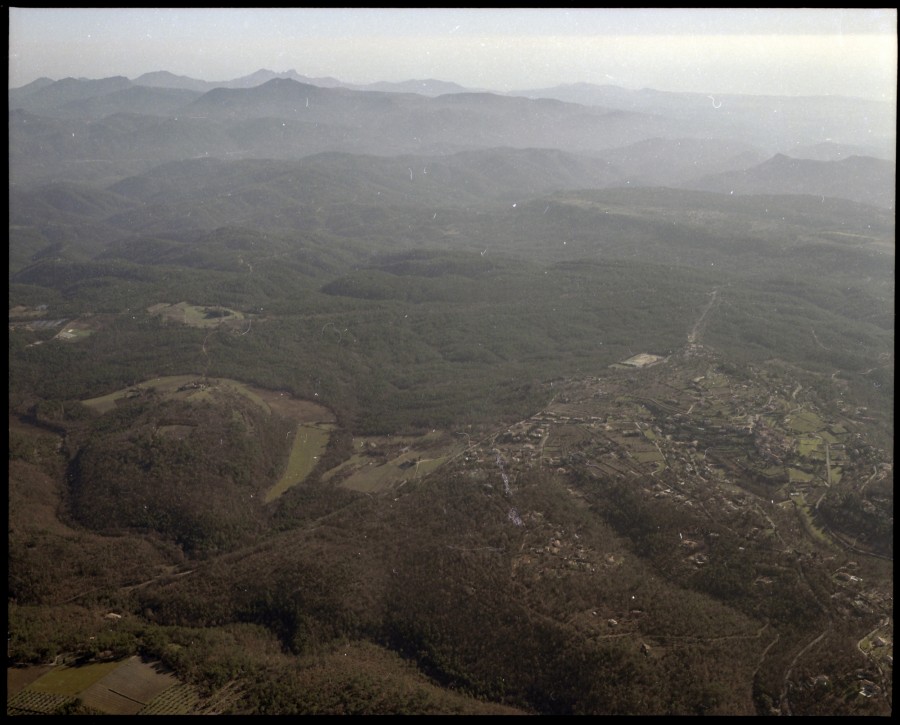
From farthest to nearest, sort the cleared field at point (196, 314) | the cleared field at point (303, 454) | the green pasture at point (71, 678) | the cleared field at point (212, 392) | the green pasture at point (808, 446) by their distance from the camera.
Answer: the cleared field at point (196, 314), the cleared field at point (212, 392), the cleared field at point (303, 454), the green pasture at point (808, 446), the green pasture at point (71, 678)

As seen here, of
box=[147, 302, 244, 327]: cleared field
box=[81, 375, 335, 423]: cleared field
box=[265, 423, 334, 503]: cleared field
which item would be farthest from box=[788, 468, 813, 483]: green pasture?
box=[147, 302, 244, 327]: cleared field

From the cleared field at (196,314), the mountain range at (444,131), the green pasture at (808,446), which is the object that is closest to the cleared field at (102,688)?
the green pasture at (808,446)

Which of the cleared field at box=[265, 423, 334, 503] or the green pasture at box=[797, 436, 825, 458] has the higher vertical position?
the green pasture at box=[797, 436, 825, 458]

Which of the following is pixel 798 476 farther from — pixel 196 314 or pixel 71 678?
pixel 196 314

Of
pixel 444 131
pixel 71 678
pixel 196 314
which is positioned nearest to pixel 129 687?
pixel 71 678

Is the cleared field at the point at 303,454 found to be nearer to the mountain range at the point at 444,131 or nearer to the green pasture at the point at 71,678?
the green pasture at the point at 71,678

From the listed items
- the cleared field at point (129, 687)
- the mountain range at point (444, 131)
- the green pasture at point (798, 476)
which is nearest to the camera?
the cleared field at point (129, 687)

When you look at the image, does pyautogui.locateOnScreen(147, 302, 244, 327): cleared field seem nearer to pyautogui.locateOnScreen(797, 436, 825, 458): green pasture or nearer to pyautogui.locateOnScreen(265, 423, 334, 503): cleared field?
pyautogui.locateOnScreen(265, 423, 334, 503): cleared field

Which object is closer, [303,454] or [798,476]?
[798,476]

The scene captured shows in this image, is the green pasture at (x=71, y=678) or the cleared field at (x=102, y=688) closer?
the cleared field at (x=102, y=688)

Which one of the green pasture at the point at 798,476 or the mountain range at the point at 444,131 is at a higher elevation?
the mountain range at the point at 444,131
